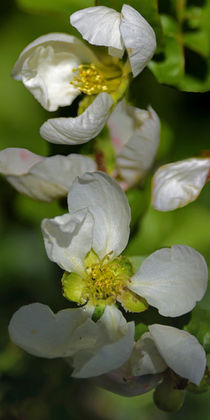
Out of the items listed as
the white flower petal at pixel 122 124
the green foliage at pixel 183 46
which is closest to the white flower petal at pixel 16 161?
the white flower petal at pixel 122 124

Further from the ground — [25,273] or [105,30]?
[105,30]

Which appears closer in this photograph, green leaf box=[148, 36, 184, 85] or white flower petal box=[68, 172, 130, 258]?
white flower petal box=[68, 172, 130, 258]

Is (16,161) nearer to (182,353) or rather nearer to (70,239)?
(70,239)

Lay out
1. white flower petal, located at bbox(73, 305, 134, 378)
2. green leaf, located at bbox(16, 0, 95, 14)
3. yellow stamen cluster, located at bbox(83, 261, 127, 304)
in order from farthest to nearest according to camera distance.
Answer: green leaf, located at bbox(16, 0, 95, 14), yellow stamen cluster, located at bbox(83, 261, 127, 304), white flower petal, located at bbox(73, 305, 134, 378)

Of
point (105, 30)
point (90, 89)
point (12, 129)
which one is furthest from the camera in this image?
point (12, 129)

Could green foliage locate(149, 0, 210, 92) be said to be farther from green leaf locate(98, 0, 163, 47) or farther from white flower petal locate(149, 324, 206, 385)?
white flower petal locate(149, 324, 206, 385)

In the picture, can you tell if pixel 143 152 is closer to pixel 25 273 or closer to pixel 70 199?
pixel 70 199

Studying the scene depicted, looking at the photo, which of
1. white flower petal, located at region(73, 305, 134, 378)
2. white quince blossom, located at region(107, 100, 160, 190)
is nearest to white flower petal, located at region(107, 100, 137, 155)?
white quince blossom, located at region(107, 100, 160, 190)

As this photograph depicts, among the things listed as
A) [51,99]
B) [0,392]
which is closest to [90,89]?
[51,99]
